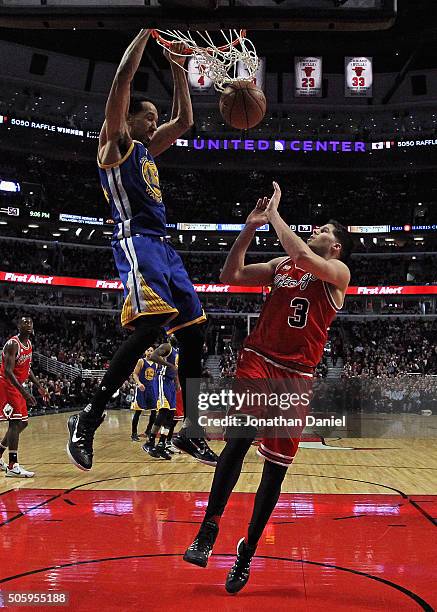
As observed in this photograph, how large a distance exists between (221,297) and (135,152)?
3352 cm

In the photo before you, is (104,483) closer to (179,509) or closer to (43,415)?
(179,509)

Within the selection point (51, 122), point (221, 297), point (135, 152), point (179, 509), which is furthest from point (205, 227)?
point (135, 152)

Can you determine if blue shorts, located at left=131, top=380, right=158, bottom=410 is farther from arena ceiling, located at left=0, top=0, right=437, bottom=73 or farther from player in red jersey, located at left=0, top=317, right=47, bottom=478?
arena ceiling, located at left=0, top=0, right=437, bottom=73

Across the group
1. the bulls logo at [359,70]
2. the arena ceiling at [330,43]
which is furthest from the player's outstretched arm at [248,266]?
the bulls logo at [359,70]

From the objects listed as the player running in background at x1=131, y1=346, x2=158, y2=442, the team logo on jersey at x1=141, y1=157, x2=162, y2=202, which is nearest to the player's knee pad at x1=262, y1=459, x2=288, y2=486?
the team logo on jersey at x1=141, y1=157, x2=162, y2=202

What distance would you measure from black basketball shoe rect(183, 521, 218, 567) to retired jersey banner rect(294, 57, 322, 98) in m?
26.1

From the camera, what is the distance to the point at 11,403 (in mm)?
8930

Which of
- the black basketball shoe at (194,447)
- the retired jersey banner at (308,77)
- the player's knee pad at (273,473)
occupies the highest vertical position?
the retired jersey banner at (308,77)

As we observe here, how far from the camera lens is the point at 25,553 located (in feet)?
16.1

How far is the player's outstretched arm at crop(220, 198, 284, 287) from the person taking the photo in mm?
4320

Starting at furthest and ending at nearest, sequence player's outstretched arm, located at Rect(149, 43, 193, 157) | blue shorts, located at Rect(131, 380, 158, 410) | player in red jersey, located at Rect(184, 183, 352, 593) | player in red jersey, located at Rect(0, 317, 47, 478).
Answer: blue shorts, located at Rect(131, 380, 158, 410), player in red jersey, located at Rect(0, 317, 47, 478), player's outstretched arm, located at Rect(149, 43, 193, 157), player in red jersey, located at Rect(184, 183, 352, 593)

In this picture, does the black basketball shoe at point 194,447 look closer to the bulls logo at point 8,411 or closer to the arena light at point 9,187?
the bulls logo at point 8,411

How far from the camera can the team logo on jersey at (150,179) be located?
379cm

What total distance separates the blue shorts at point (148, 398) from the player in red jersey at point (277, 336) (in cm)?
758
